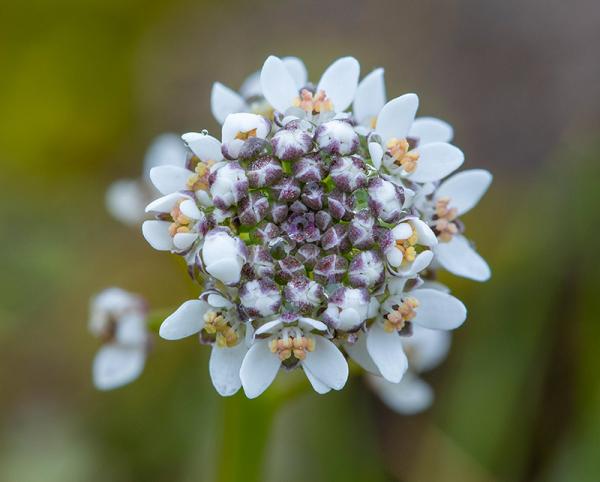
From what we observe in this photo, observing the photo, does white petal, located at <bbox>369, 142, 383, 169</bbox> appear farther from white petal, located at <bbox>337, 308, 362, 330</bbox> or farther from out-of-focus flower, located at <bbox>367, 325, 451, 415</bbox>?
out-of-focus flower, located at <bbox>367, 325, 451, 415</bbox>

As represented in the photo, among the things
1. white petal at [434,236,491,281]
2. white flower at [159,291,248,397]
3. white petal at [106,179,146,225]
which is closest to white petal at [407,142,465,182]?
white petal at [434,236,491,281]

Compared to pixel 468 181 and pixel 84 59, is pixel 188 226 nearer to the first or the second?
pixel 468 181

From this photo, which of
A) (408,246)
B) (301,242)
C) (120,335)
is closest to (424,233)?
(408,246)

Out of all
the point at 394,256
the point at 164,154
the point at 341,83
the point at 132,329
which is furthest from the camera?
the point at 164,154

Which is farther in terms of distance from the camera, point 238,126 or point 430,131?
point 430,131

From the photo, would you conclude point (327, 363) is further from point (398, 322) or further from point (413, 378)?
point (413, 378)

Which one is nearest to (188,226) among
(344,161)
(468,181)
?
(344,161)
